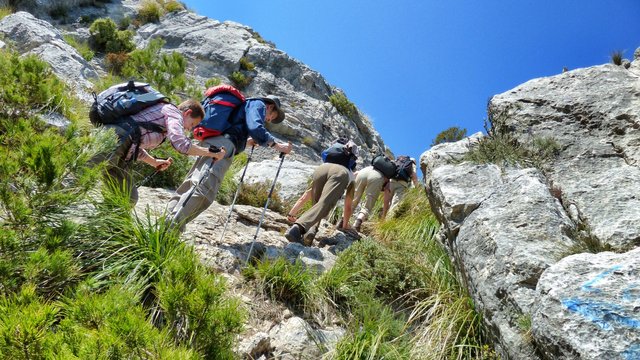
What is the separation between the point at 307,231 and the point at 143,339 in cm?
410

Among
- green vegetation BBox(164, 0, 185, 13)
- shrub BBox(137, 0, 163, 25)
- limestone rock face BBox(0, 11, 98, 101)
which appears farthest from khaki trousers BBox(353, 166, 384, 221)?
green vegetation BBox(164, 0, 185, 13)

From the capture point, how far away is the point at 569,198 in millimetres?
4863

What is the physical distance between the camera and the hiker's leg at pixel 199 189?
5062mm

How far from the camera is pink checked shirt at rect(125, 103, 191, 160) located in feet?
15.1

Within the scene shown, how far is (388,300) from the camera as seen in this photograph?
18.4ft

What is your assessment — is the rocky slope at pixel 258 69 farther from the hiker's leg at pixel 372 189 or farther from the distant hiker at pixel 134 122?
the distant hiker at pixel 134 122

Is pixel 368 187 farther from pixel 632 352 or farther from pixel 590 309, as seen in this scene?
pixel 632 352

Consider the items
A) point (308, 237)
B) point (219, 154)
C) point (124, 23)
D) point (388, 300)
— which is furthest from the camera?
point (124, 23)

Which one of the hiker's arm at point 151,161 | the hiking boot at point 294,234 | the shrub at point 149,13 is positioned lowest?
the hiking boot at point 294,234

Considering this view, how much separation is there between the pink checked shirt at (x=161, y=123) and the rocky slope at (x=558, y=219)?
3044mm

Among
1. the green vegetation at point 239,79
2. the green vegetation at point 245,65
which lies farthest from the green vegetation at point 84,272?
the green vegetation at point 245,65

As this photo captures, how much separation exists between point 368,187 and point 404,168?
3.00 feet

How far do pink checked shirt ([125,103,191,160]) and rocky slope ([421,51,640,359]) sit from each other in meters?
3.04

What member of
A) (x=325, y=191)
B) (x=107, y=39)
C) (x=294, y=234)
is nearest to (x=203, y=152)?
(x=294, y=234)
